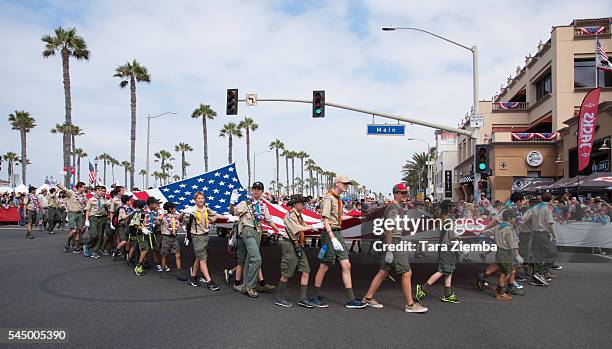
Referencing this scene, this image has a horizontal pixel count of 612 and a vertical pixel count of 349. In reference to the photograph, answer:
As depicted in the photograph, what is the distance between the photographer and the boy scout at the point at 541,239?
8.89 m

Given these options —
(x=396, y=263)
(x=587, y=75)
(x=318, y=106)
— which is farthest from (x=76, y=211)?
(x=587, y=75)

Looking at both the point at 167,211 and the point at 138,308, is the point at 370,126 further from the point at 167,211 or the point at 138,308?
the point at 138,308

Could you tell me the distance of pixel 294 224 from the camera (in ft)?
23.1

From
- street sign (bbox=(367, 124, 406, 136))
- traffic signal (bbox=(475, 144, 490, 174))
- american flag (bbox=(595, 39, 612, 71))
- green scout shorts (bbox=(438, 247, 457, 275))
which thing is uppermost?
american flag (bbox=(595, 39, 612, 71))

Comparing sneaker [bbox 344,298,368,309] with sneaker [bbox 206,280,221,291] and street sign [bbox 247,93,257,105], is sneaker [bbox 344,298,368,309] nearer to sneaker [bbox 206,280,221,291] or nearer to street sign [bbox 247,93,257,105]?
sneaker [bbox 206,280,221,291]

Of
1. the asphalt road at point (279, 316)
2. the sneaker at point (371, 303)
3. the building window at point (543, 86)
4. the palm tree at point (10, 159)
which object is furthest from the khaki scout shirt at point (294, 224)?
the palm tree at point (10, 159)

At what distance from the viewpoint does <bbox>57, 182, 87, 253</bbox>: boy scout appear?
12.3 metres

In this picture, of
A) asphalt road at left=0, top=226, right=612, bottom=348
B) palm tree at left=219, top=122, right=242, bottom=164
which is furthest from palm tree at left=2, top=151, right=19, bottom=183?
asphalt road at left=0, top=226, right=612, bottom=348

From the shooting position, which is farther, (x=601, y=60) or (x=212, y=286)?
(x=601, y=60)

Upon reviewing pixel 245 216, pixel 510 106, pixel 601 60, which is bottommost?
pixel 245 216

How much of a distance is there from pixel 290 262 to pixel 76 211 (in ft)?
26.1

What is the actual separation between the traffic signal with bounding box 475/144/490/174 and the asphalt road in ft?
22.9

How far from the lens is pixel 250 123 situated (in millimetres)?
63000

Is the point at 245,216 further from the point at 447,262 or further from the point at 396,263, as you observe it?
the point at 447,262
